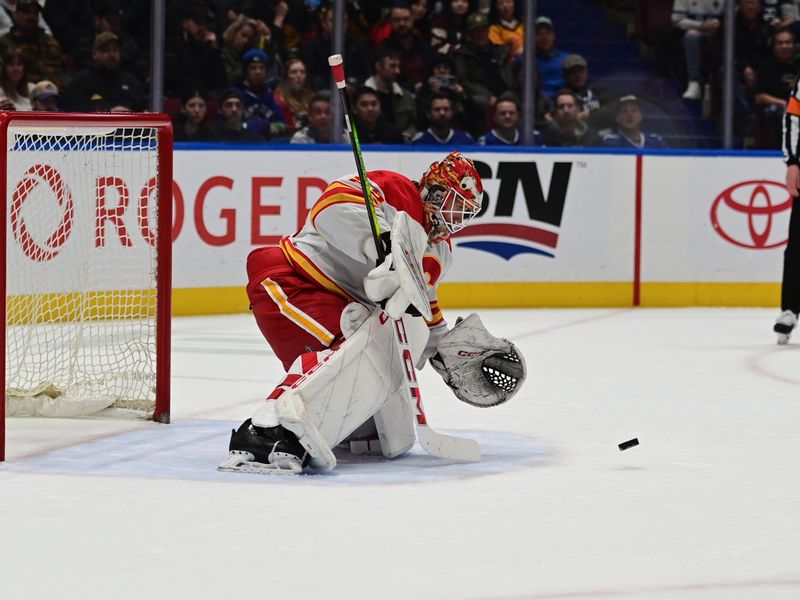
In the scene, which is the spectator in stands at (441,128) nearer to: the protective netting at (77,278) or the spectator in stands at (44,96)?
the spectator in stands at (44,96)

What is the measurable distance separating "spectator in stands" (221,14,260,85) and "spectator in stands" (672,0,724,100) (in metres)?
2.30

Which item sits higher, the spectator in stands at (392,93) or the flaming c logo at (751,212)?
the spectator in stands at (392,93)

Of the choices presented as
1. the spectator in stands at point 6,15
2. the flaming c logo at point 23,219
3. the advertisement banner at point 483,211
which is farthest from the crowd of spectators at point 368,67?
the flaming c logo at point 23,219

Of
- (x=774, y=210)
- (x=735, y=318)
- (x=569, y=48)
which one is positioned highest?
(x=569, y=48)

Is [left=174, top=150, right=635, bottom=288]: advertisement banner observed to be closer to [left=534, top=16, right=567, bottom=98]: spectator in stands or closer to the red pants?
[left=534, top=16, right=567, bottom=98]: spectator in stands

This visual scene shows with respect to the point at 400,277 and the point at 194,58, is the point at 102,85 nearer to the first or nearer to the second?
the point at 194,58

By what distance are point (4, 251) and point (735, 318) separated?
454 cm

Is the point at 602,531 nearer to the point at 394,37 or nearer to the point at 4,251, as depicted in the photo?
the point at 4,251

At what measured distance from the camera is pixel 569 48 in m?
7.93

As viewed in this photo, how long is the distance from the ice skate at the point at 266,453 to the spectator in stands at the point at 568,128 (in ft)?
14.9

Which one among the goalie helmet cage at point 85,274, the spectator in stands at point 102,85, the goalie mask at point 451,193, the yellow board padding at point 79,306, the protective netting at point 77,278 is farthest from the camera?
the spectator in stands at point 102,85

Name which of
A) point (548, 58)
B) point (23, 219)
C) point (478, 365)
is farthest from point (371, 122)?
point (478, 365)

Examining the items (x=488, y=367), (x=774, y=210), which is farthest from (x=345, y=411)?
(x=774, y=210)

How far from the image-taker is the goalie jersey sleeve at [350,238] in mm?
3436
